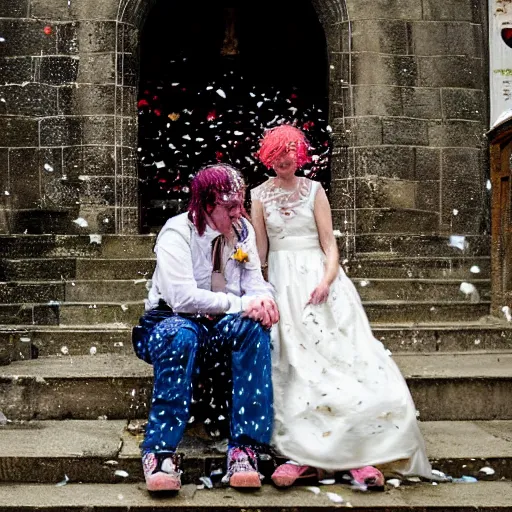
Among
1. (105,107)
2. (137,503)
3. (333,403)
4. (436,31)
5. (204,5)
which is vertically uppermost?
(204,5)

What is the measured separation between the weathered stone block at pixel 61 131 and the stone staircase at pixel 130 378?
1.19 meters

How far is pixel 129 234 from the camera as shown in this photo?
30.3 ft

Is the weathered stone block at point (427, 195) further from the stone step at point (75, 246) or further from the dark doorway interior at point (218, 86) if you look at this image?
the stone step at point (75, 246)

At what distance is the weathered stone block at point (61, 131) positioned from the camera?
946cm

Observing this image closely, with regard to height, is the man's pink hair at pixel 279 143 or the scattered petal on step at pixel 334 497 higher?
the man's pink hair at pixel 279 143

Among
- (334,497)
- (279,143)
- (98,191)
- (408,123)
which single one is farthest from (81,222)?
(334,497)

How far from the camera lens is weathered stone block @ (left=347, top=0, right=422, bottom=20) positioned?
31.6 ft

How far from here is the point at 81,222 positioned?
9.40 metres

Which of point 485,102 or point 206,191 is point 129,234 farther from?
point 206,191

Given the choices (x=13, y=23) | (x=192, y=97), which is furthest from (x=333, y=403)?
(x=192, y=97)

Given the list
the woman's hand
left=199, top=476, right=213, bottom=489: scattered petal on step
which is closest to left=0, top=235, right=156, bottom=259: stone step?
the woman's hand

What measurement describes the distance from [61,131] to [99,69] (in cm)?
73

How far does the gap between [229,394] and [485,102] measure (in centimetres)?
611

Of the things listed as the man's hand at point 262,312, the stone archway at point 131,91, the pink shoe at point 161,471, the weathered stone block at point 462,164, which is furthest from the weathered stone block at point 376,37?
the pink shoe at point 161,471
